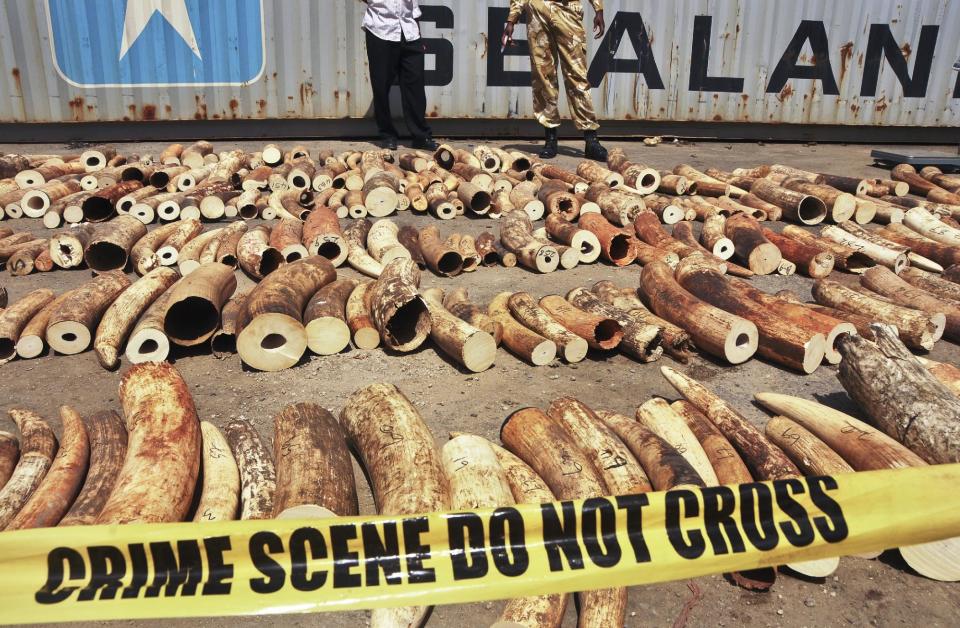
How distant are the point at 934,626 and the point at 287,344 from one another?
364 cm

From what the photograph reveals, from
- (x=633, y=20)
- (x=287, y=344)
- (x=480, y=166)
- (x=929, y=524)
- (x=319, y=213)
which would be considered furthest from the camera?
(x=633, y=20)

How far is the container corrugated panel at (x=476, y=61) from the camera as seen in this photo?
10.5m

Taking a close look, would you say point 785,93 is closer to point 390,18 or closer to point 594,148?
point 594,148

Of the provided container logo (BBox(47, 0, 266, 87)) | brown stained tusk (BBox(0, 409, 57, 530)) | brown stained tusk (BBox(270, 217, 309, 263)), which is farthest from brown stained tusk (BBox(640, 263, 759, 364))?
container logo (BBox(47, 0, 266, 87))

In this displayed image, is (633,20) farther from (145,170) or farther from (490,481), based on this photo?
(490,481)

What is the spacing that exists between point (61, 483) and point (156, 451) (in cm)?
44

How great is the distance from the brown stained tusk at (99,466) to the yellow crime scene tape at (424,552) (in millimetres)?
711

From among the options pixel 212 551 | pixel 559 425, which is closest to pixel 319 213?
pixel 559 425

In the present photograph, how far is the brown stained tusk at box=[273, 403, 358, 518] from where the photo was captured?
A: 3.05 metres

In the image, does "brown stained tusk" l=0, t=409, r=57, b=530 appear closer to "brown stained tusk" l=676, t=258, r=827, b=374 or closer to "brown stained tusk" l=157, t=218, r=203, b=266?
"brown stained tusk" l=157, t=218, r=203, b=266

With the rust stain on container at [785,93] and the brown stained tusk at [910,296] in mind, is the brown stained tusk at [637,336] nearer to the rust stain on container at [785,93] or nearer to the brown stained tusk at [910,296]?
the brown stained tusk at [910,296]

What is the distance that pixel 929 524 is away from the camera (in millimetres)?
2730

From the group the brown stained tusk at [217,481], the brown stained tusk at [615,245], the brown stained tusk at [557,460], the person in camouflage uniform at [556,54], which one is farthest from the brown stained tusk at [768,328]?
the person in camouflage uniform at [556,54]

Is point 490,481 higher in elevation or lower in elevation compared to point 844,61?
lower
